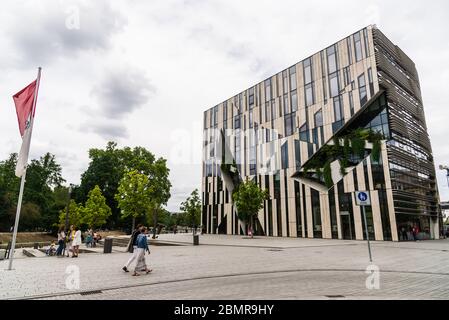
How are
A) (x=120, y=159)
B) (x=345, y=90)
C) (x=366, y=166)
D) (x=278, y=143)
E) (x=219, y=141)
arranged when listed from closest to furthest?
(x=366, y=166), (x=345, y=90), (x=278, y=143), (x=219, y=141), (x=120, y=159)

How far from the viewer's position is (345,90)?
32594 millimetres

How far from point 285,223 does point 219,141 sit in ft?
69.7

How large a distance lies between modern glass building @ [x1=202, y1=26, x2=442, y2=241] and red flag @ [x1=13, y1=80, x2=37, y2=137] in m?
28.6

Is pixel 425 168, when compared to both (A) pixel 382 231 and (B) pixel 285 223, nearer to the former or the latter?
(A) pixel 382 231

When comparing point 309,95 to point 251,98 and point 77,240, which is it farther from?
point 77,240

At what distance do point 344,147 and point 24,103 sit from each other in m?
29.5

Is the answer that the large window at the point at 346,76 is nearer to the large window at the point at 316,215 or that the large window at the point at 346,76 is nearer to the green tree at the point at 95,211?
the large window at the point at 316,215

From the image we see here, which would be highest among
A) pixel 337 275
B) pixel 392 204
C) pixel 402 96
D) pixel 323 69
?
pixel 323 69

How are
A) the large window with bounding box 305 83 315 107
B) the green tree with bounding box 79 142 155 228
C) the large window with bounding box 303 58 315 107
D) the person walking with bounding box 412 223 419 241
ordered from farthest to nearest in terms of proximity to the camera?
1. the green tree with bounding box 79 142 155 228
2. the large window with bounding box 303 58 315 107
3. the large window with bounding box 305 83 315 107
4. the person walking with bounding box 412 223 419 241

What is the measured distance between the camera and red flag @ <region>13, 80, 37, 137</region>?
39.7 ft

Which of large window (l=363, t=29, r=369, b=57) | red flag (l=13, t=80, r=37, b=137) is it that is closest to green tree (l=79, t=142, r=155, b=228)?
large window (l=363, t=29, r=369, b=57)

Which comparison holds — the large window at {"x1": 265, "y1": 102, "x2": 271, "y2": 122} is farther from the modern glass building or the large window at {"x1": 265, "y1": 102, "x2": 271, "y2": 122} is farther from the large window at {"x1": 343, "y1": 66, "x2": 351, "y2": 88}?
the large window at {"x1": 343, "y1": 66, "x2": 351, "y2": 88}

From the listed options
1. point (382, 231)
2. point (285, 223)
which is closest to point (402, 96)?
point (382, 231)

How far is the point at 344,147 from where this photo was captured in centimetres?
3162
